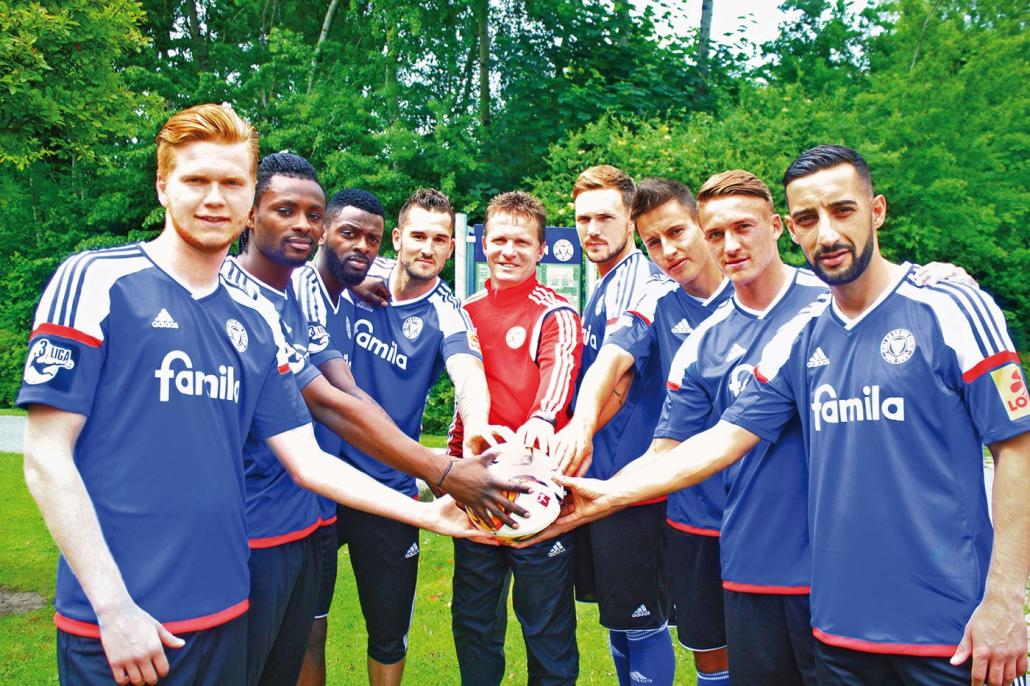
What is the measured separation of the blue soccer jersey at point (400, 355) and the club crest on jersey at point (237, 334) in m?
1.80

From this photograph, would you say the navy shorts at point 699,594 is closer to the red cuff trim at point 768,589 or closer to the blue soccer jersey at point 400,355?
the red cuff trim at point 768,589

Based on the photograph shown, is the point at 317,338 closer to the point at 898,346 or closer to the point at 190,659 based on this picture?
the point at 190,659

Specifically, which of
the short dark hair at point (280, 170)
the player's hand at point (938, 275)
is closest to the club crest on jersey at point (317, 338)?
the short dark hair at point (280, 170)

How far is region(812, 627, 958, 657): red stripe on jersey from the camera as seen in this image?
2611mm

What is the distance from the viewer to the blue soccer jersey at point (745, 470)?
3348 millimetres

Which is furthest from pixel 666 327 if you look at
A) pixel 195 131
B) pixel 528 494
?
pixel 195 131

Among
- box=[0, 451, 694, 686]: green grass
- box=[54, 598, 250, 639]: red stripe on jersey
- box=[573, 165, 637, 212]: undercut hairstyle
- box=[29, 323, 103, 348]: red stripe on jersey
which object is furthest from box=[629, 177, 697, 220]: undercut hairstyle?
box=[0, 451, 694, 686]: green grass

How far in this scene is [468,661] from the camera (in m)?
4.32

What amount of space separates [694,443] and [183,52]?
68.6 feet

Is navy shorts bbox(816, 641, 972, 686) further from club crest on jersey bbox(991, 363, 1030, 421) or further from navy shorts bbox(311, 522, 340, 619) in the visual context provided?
navy shorts bbox(311, 522, 340, 619)

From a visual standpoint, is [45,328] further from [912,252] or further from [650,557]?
[912,252]

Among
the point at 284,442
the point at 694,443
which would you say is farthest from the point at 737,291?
the point at 284,442

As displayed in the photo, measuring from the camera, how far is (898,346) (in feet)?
→ 9.09

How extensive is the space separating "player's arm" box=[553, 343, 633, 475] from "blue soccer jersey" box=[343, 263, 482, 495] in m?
0.70
